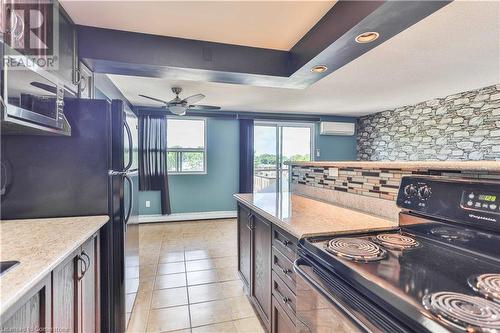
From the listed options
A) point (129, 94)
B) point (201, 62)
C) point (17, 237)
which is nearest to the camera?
point (17, 237)

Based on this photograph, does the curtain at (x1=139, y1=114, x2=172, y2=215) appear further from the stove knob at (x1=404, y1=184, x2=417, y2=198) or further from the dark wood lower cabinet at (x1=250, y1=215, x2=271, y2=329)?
the stove knob at (x1=404, y1=184, x2=417, y2=198)

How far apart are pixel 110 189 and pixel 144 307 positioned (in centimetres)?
119

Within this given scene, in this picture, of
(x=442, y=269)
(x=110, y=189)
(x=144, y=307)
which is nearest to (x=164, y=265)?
(x=144, y=307)

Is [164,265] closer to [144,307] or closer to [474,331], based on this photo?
[144,307]

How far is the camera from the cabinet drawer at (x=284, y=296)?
1352 mm

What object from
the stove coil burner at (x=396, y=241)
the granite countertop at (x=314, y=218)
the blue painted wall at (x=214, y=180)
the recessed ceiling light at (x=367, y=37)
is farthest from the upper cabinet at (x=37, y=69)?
the blue painted wall at (x=214, y=180)

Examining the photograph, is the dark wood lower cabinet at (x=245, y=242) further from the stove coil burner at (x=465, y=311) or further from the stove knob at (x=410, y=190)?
the stove coil burner at (x=465, y=311)

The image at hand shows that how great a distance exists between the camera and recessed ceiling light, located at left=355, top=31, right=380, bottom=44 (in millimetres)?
1583

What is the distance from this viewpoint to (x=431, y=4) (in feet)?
4.26

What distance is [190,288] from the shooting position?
2.53 meters

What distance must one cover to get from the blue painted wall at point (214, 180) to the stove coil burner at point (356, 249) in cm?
444

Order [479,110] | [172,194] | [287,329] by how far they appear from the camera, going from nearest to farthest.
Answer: [287,329]
[479,110]
[172,194]

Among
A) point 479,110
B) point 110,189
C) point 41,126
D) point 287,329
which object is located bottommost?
point 287,329

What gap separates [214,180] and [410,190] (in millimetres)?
4464
